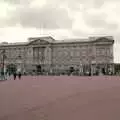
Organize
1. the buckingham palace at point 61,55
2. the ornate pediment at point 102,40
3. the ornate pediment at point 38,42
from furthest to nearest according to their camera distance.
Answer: the ornate pediment at point 38,42
the buckingham palace at point 61,55
the ornate pediment at point 102,40

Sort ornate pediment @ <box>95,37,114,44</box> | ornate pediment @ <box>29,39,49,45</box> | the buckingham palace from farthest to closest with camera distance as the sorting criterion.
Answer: ornate pediment @ <box>29,39,49,45</box> → the buckingham palace → ornate pediment @ <box>95,37,114,44</box>

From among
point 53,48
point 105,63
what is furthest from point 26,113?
point 53,48

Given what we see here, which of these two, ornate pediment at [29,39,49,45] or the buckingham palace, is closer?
the buckingham palace

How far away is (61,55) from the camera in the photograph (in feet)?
311

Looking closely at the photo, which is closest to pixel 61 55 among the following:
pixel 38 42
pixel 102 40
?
pixel 38 42

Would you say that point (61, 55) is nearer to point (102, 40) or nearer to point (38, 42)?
point (38, 42)

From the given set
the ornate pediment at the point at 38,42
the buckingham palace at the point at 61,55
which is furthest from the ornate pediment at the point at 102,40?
the ornate pediment at the point at 38,42

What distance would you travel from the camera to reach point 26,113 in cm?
837

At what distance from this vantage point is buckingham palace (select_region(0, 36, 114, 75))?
88.3 meters

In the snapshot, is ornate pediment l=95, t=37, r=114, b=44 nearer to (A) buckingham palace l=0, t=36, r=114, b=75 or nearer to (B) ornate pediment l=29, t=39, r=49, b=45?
(A) buckingham palace l=0, t=36, r=114, b=75

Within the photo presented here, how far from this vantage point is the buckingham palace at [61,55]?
88312mm

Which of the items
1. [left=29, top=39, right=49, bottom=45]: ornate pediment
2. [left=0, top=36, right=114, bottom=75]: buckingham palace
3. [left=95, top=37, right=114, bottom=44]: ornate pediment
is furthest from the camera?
[left=29, top=39, right=49, bottom=45]: ornate pediment

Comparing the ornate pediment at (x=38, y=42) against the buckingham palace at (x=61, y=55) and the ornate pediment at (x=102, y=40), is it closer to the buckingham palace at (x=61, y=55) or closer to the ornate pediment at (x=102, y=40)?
the buckingham palace at (x=61, y=55)

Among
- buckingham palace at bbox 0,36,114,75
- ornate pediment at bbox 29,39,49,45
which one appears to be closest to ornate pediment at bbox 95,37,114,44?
buckingham palace at bbox 0,36,114,75
